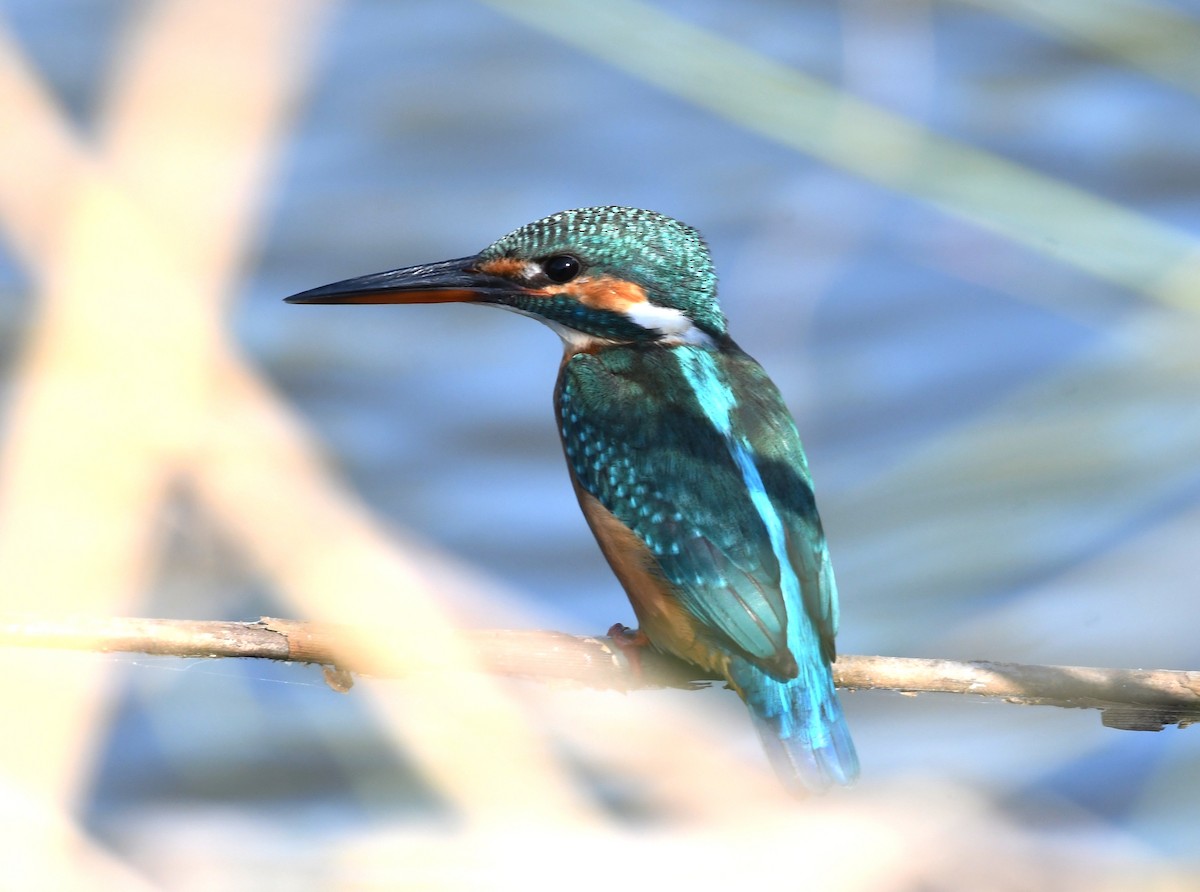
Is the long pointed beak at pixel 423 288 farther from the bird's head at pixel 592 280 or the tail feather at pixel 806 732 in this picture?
the tail feather at pixel 806 732

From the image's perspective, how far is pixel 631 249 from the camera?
303 centimetres

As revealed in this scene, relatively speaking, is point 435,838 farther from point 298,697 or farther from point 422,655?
point 422,655

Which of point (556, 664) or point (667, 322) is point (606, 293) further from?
point (556, 664)

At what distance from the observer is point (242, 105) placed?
3.61 m

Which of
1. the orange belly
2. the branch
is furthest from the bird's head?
the branch

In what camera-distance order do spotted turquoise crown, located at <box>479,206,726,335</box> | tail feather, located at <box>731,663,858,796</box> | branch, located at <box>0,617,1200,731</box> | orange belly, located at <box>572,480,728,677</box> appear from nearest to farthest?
1. branch, located at <box>0,617,1200,731</box>
2. tail feather, located at <box>731,663,858,796</box>
3. orange belly, located at <box>572,480,728,677</box>
4. spotted turquoise crown, located at <box>479,206,726,335</box>

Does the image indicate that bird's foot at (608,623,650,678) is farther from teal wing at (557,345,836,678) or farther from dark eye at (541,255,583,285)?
dark eye at (541,255,583,285)

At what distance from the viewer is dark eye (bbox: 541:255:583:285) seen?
3.04 metres

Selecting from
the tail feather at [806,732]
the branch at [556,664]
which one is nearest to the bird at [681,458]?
the tail feather at [806,732]

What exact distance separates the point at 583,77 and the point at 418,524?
1.79 meters

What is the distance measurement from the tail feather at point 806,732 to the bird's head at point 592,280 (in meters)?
0.72

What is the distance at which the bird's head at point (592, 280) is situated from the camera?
119 inches

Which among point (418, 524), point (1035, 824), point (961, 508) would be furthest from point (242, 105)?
point (1035, 824)

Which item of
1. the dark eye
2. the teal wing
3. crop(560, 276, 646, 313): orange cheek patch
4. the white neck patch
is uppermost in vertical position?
the dark eye
